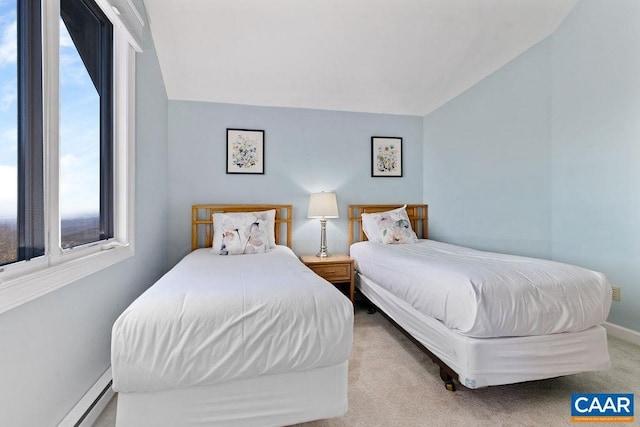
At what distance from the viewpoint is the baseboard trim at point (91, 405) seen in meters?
1.31

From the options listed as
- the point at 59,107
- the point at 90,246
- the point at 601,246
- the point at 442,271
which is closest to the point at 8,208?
the point at 59,107

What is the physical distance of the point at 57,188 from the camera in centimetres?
124

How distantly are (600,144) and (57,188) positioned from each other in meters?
3.53

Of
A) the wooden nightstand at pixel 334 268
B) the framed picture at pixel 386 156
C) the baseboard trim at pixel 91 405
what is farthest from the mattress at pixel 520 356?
the framed picture at pixel 386 156

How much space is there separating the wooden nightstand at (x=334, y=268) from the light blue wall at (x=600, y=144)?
6.08 ft

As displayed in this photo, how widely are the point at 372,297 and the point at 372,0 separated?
8.39 feet

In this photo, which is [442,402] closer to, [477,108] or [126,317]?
[126,317]

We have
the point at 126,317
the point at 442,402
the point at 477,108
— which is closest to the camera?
the point at 126,317

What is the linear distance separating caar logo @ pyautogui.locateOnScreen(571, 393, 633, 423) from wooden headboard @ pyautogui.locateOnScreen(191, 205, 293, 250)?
2.58 m

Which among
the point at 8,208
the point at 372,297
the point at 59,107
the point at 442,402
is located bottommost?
the point at 442,402

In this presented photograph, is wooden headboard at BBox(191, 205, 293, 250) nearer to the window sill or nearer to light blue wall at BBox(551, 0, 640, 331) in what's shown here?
the window sill

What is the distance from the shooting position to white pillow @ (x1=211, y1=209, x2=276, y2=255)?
105 inches

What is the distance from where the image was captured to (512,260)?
Result: 1.98 meters

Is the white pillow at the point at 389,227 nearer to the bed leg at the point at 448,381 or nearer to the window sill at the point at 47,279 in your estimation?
the bed leg at the point at 448,381
